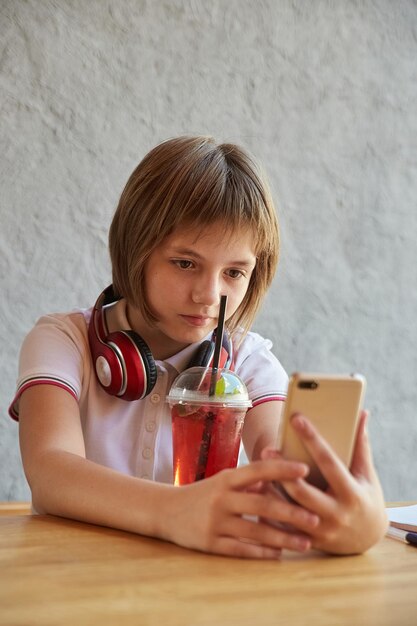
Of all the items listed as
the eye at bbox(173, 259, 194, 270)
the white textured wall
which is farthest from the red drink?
the white textured wall

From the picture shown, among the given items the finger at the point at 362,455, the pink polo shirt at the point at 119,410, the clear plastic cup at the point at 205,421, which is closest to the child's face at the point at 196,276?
the pink polo shirt at the point at 119,410

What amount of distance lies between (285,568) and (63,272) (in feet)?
5.53

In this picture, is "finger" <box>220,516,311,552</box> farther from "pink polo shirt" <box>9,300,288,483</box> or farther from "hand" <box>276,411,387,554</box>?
"pink polo shirt" <box>9,300,288,483</box>

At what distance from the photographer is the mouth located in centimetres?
139

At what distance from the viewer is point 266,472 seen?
87 centimetres

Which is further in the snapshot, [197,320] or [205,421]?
[197,320]

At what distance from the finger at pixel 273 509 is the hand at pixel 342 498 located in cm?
1

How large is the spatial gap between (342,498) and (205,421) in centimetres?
27

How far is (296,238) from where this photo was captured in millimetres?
2926

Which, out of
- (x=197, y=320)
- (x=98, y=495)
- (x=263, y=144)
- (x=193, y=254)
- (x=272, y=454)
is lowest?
(x=98, y=495)

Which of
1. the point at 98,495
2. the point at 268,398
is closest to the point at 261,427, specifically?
the point at 268,398

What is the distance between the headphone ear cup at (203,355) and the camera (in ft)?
4.75

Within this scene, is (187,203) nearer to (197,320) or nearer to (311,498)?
(197,320)

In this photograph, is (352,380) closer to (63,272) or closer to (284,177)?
(63,272)
